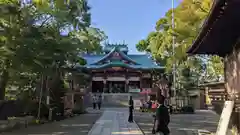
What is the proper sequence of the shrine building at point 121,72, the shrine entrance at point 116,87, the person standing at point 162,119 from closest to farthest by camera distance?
1. the person standing at point 162,119
2. the shrine building at point 121,72
3. the shrine entrance at point 116,87

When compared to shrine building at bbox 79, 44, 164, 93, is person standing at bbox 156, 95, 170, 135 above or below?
below

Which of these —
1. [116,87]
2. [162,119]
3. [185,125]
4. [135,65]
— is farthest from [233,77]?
[116,87]

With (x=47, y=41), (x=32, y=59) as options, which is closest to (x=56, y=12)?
(x=47, y=41)

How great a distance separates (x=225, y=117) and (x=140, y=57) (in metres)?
44.4

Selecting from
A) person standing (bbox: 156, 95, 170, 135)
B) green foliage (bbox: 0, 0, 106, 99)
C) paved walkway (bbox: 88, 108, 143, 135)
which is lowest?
paved walkway (bbox: 88, 108, 143, 135)

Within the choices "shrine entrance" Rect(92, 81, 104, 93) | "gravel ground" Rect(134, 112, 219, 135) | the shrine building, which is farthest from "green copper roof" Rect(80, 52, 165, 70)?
"gravel ground" Rect(134, 112, 219, 135)

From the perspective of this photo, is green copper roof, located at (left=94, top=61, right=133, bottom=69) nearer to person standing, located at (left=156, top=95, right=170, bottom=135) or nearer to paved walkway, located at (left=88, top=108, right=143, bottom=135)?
paved walkway, located at (left=88, top=108, right=143, bottom=135)

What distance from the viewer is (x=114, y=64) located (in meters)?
46.1

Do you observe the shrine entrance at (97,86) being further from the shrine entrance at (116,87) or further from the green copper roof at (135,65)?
the green copper roof at (135,65)

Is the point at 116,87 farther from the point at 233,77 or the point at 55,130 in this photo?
the point at 233,77

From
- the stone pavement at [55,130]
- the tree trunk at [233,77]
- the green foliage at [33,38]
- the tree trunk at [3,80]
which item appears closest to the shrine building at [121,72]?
the green foliage at [33,38]

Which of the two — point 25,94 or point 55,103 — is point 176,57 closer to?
point 55,103

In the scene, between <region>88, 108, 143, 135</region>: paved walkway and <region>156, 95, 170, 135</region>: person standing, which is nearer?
<region>156, 95, 170, 135</region>: person standing

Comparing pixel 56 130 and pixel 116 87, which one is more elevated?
pixel 116 87
